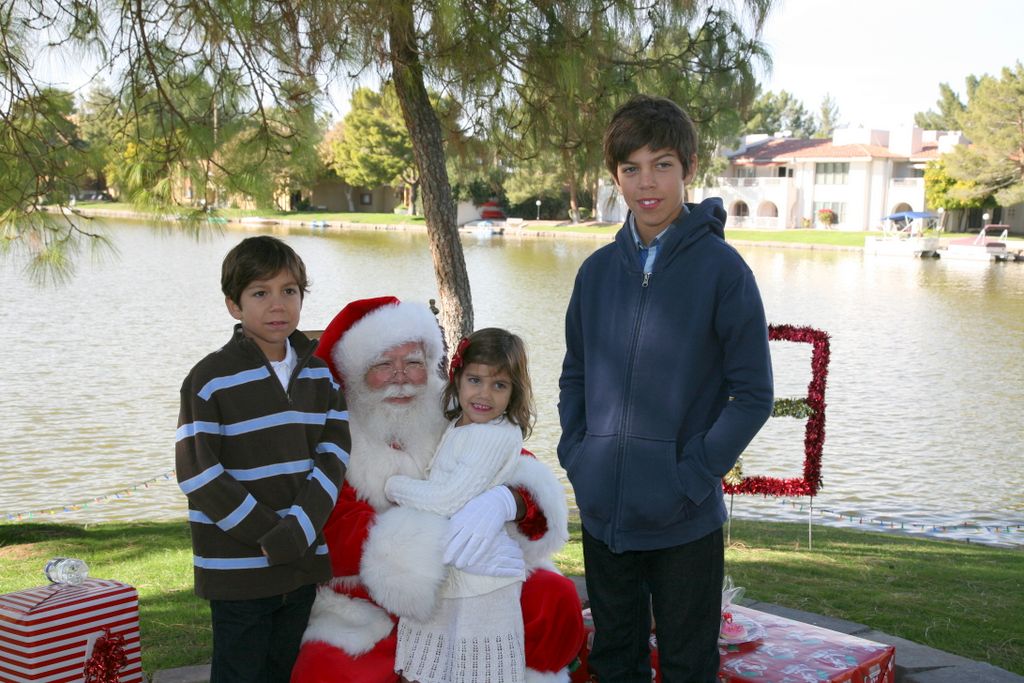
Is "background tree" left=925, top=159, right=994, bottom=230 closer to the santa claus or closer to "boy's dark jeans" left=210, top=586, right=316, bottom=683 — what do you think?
the santa claus

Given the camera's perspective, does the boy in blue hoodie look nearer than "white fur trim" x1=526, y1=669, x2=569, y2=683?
Yes

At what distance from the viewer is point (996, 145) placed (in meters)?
35.9

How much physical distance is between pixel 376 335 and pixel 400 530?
0.56 metres

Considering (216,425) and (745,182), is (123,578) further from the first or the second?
(745,182)

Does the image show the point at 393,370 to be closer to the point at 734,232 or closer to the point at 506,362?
the point at 506,362

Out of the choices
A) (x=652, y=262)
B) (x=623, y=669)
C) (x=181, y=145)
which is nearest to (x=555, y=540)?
(x=623, y=669)

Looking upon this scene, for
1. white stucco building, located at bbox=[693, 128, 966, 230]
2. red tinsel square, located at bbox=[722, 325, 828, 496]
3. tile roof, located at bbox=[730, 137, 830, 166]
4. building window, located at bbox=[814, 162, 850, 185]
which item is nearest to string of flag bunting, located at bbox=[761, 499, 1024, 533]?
red tinsel square, located at bbox=[722, 325, 828, 496]

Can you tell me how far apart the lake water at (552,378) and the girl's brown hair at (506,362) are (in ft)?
10.6

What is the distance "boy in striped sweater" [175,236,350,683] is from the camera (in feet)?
7.29

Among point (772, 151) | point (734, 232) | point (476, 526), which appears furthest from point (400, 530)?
point (772, 151)

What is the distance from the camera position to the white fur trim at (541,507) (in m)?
2.66

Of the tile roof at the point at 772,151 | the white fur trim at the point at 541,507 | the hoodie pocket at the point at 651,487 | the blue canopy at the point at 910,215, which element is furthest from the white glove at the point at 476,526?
the tile roof at the point at 772,151

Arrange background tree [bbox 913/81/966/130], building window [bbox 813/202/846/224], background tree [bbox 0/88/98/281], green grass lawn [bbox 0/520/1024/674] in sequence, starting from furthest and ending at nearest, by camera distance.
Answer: background tree [bbox 913/81/966/130] → building window [bbox 813/202/846/224] → background tree [bbox 0/88/98/281] → green grass lawn [bbox 0/520/1024/674]

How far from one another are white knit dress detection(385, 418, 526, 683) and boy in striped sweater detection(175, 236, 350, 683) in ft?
0.95
